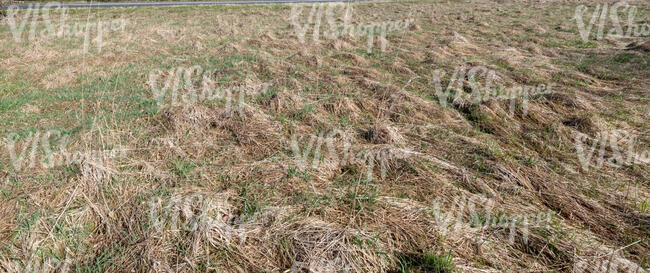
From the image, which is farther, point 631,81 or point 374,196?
point 631,81

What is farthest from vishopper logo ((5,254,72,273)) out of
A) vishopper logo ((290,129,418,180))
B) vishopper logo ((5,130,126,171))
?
vishopper logo ((290,129,418,180))

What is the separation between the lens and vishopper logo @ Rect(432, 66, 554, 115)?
5941 millimetres

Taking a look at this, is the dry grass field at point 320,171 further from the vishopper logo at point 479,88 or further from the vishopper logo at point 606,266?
the vishopper logo at point 479,88

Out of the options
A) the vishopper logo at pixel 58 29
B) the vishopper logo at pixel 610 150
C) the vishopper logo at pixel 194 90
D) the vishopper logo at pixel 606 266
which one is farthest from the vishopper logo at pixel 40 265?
the vishopper logo at pixel 58 29

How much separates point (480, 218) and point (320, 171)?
6.13 ft

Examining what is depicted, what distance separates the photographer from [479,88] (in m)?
6.55

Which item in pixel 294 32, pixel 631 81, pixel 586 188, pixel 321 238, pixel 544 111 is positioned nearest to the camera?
pixel 321 238

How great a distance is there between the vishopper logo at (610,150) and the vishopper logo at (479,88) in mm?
1089

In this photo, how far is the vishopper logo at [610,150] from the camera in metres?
4.04

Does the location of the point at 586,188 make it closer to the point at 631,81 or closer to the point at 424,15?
the point at 631,81

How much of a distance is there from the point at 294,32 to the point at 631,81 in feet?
37.1

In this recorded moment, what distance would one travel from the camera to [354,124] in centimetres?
514

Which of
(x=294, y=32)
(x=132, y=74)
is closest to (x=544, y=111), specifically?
(x=132, y=74)

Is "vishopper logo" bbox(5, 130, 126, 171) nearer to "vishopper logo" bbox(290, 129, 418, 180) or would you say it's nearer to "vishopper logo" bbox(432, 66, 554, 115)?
"vishopper logo" bbox(290, 129, 418, 180)
